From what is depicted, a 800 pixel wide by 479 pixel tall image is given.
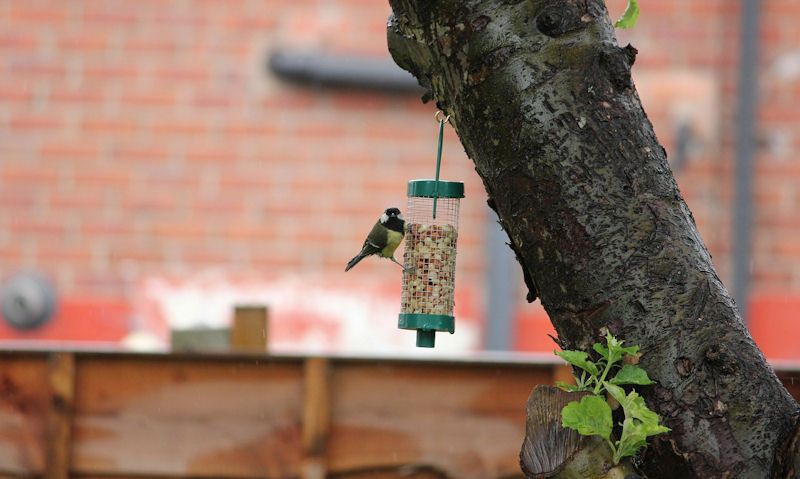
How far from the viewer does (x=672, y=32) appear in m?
6.13

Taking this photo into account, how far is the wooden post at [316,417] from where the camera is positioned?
3939 millimetres

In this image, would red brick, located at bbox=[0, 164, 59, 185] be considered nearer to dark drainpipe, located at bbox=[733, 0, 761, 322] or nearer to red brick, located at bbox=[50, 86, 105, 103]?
red brick, located at bbox=[50, 86, 105, 103]

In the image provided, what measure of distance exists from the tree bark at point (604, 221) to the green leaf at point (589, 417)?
0.07 metres

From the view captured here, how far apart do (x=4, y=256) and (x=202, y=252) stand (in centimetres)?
106

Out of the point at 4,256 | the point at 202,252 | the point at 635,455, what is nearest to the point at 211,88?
the point at 202,252

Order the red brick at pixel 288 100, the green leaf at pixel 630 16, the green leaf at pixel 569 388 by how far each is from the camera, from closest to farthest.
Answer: the green leaf at pixel 569 388
the green leaf at pixel 630 16
the red brick at pixel 288 100

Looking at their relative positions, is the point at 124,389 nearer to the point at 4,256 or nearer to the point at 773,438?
the point at 4,256

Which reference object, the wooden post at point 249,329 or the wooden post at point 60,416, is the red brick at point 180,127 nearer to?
the wooden post at point 249,329

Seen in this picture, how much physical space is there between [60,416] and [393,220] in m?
1.82

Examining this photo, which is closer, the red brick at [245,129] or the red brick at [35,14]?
the red brick at [245,129]

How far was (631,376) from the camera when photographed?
59.3 inches

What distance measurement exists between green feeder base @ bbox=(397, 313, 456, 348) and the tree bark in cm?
88

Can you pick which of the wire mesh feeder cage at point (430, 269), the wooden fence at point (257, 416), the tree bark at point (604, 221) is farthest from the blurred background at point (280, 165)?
the tree bark at point (604, 221)

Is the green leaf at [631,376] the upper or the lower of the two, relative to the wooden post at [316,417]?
upper
